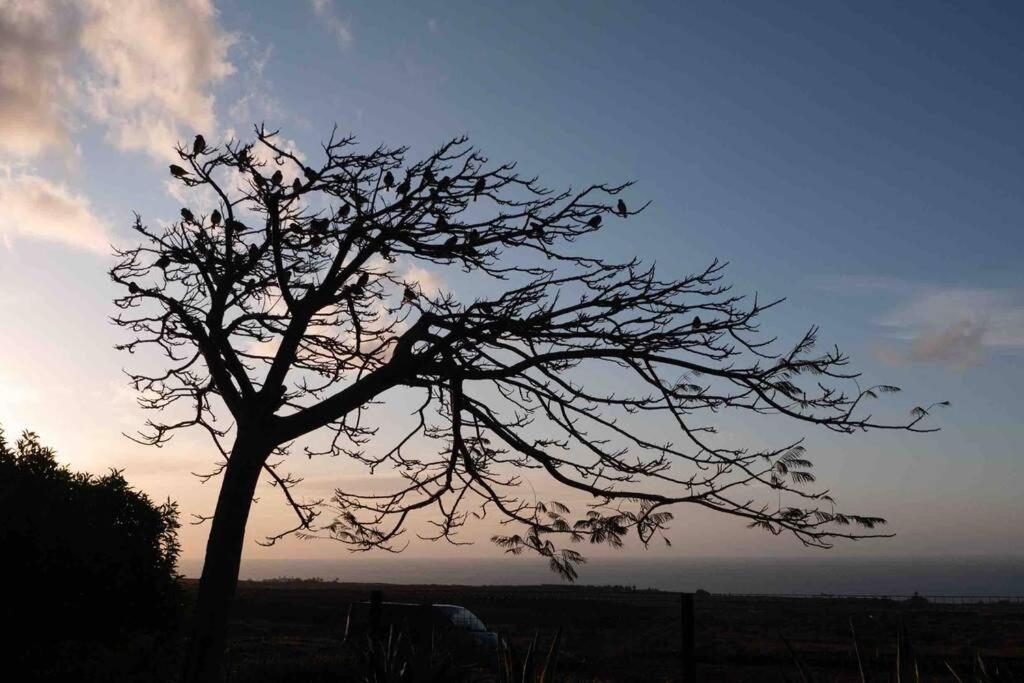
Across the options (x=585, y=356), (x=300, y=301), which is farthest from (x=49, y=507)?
(x=585, y=356)

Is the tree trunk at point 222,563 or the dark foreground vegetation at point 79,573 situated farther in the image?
the dark foreground vegetation at point 79,573

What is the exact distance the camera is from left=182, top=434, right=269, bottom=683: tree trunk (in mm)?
7160

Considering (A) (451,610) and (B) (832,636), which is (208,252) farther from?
(B) (832,636)

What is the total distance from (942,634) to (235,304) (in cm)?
3523

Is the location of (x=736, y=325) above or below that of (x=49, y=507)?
above

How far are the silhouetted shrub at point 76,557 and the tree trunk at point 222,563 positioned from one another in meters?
3.93

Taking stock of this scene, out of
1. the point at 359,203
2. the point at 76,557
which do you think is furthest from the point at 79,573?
the point at 359,203

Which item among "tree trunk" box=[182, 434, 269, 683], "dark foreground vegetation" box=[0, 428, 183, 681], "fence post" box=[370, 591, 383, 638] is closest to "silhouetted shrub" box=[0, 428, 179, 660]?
"dark foreground vegetation" box=[0, 428, 183, 681]

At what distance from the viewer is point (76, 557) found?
1034cm

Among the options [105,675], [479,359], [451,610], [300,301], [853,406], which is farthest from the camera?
[451,610]

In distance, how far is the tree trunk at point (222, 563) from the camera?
7160 mm

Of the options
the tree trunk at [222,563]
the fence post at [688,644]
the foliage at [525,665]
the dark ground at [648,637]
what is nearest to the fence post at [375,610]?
the dark ground at [648,637]

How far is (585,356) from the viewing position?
7.38 m

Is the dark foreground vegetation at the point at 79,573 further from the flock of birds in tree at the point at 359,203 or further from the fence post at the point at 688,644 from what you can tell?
the fence post at the point at 688,644
